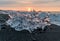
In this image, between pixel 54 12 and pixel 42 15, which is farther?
Answer: pixel 54 12

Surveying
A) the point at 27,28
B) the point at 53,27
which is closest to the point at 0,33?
the point at 27,28

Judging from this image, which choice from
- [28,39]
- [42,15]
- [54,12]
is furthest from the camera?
[54,12]

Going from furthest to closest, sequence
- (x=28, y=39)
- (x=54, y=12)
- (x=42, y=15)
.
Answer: (x=54, y=12)
(x=42, y=15)
(x=28, y=39)

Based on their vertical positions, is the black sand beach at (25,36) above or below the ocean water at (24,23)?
below

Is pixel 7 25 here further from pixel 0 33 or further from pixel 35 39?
pixel 35 39

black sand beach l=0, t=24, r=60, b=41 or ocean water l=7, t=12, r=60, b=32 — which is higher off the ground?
ocean water l=7, t=12, r=60, b=32

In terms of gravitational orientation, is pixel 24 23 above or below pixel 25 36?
above

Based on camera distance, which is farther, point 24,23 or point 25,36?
point 25,36

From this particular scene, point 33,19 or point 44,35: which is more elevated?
point 33,19

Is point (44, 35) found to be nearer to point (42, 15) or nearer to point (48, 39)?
point (48, 39)
